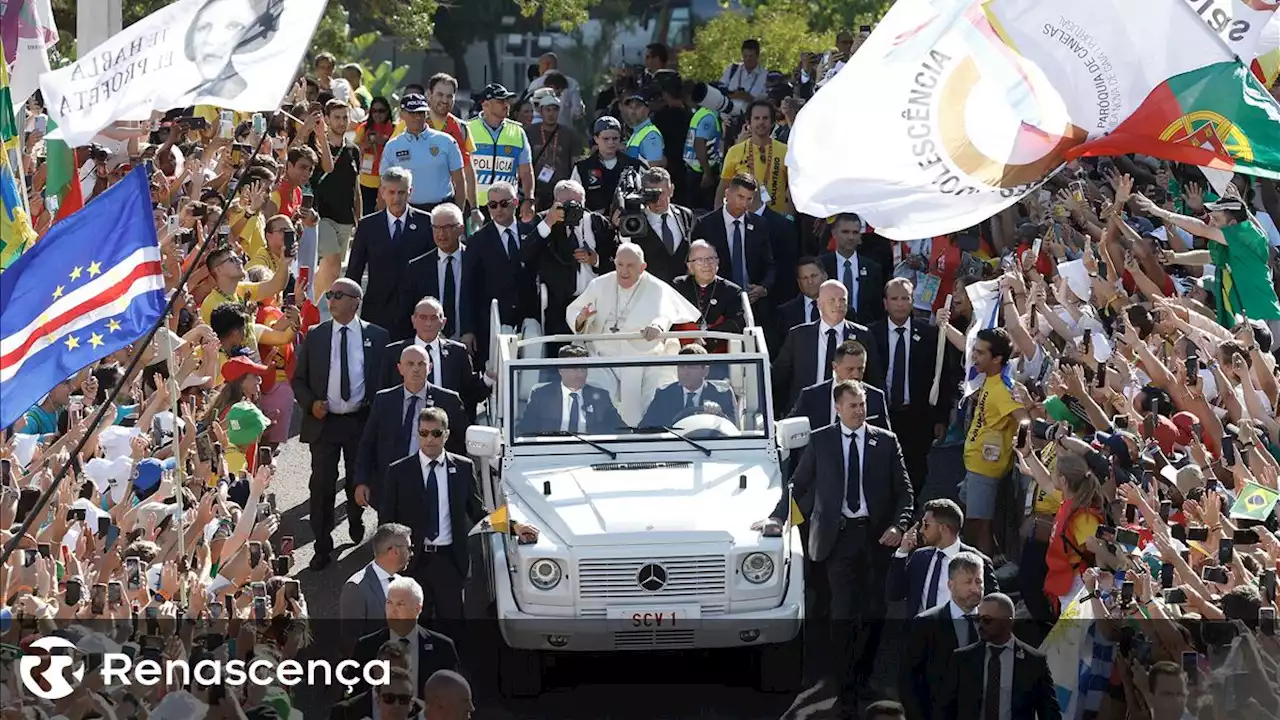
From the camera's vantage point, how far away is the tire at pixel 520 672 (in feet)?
41.1

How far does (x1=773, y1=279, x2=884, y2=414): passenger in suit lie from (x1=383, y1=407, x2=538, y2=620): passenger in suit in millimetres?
2928

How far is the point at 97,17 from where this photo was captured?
17953mm

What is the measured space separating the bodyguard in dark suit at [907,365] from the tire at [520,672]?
156 inches

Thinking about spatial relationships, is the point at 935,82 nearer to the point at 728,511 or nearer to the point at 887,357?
the point at 728,511

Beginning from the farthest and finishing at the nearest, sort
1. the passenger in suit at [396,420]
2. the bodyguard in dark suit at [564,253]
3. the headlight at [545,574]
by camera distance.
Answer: the bodyguard in dark suit at [564,253]
the passenger in suit at [396,420]
the headlight at [545,574]

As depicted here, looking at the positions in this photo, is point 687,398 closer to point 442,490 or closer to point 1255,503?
point 442,490

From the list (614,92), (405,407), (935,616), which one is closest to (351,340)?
(405,407)

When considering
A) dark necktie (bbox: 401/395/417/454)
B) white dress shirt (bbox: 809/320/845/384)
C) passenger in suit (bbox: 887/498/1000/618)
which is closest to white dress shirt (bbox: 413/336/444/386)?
dark necktie (bbox: 401/395/417/454)

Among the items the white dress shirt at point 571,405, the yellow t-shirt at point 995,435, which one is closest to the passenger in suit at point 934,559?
the white dress shirt at point 571,405

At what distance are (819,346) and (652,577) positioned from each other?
3.29 meters

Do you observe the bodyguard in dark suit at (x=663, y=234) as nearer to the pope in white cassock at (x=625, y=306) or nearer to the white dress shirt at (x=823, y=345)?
the pope in white cassock at (x=625, y=306)

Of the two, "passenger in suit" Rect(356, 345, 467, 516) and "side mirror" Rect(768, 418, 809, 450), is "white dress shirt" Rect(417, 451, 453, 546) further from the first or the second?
"passenger in suit" Rect(356, 345, 467, 516)

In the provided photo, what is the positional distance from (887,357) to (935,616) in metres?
5.08

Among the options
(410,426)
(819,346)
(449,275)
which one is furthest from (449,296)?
(819,346)
